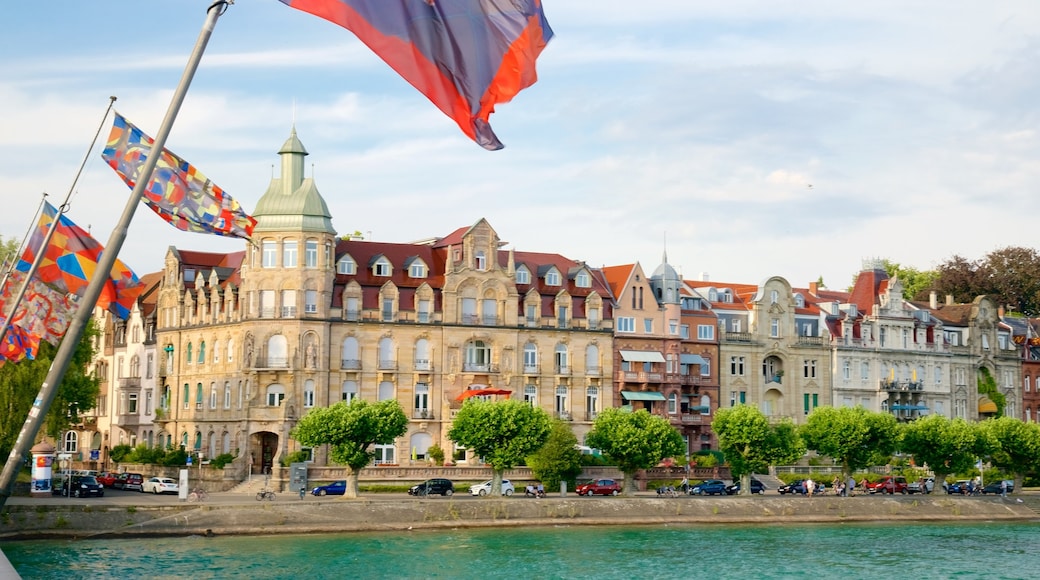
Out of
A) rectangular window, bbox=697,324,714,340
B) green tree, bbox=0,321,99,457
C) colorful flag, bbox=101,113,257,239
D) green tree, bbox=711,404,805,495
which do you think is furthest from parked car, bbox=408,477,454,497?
colorful flag, bbox=101,113,257,239

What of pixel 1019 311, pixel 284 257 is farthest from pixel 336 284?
pixel 1019 311

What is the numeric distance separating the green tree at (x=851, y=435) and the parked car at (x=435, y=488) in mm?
27524

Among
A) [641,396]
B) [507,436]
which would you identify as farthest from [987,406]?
[507,436]

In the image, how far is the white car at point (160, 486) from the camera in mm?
92375

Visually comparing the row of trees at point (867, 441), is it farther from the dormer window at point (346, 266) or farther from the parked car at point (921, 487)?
the dormer window at point (346, 266)

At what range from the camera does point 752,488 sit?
10169 cm

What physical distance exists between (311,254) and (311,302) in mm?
3546

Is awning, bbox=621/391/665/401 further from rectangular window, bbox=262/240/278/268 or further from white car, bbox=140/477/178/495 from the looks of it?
white car, bbox=140/477/178/495

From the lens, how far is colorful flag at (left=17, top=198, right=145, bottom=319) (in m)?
36.5

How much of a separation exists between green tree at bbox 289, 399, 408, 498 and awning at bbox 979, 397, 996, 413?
69143 mm

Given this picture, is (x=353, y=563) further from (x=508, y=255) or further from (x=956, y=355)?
(x=956, y=355)

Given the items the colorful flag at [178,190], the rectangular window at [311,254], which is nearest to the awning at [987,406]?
the rectangular window at [311,254]

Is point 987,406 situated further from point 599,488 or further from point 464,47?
point 464,47

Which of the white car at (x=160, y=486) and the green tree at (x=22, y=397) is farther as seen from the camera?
the white car at (x=160, y=486)
